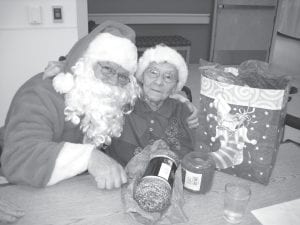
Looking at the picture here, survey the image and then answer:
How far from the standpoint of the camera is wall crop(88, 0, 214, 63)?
515 cm

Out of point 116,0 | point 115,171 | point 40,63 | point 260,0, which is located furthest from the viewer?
point 260,0

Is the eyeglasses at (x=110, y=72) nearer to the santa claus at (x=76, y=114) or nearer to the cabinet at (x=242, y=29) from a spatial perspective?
the santa claus at (x=76, y=114)

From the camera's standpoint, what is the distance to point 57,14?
2.39m

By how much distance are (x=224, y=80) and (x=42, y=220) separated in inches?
31.0

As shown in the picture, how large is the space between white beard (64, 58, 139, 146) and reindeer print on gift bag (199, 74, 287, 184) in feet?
1.78

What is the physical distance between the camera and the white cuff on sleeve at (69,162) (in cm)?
111

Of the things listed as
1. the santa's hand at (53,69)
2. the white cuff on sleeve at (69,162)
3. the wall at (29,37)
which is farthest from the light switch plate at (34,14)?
the white cuff on sleeve at (69,162)

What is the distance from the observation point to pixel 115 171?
111cm

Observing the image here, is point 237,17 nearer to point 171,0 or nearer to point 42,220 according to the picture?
point 171,0

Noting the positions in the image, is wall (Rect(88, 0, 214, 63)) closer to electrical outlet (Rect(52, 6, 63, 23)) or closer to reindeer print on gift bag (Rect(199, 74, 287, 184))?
electrical outlet (Rect(52, 6, 63, 23))

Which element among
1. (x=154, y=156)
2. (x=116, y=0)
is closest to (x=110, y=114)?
(x=154, y=156)

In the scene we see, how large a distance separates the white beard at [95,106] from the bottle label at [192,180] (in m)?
0.61

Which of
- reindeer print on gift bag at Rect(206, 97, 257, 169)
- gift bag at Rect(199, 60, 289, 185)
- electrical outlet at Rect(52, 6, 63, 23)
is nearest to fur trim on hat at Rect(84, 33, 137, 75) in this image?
gift bag at Rect(199, 60, 289, 185)

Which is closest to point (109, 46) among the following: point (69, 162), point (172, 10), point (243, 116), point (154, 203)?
point (69, 162)
